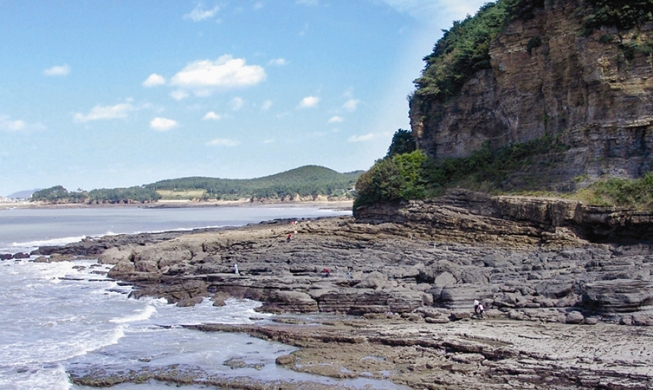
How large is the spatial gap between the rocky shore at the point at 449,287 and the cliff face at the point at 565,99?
3.45 metres

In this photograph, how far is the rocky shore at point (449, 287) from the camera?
613 inches

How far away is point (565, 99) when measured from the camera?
109 feet

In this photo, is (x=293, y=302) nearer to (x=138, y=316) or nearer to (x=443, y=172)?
(x=138, y=316)

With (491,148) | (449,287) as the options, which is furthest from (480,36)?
(449,287)

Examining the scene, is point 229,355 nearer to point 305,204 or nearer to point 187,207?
point 305,204

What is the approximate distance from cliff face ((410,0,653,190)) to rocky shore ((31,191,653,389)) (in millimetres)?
3447

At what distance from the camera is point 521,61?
35.7 metres

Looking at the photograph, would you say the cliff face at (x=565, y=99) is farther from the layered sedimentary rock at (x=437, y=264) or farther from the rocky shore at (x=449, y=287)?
the rocky shore at (x=449, y=287)

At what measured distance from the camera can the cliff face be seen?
2944 centimetres

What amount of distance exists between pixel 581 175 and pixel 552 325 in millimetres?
13821

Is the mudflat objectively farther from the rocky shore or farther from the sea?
the sea

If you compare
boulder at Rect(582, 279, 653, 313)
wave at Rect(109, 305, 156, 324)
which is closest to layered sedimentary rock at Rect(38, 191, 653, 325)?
boulder at Rect(582, 279, 653, 313)

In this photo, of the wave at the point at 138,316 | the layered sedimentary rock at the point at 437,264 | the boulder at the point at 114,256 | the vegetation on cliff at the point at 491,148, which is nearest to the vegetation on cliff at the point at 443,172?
the vegetation on cliff at the point at 491,148

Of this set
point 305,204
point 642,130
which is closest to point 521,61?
point 642,130
